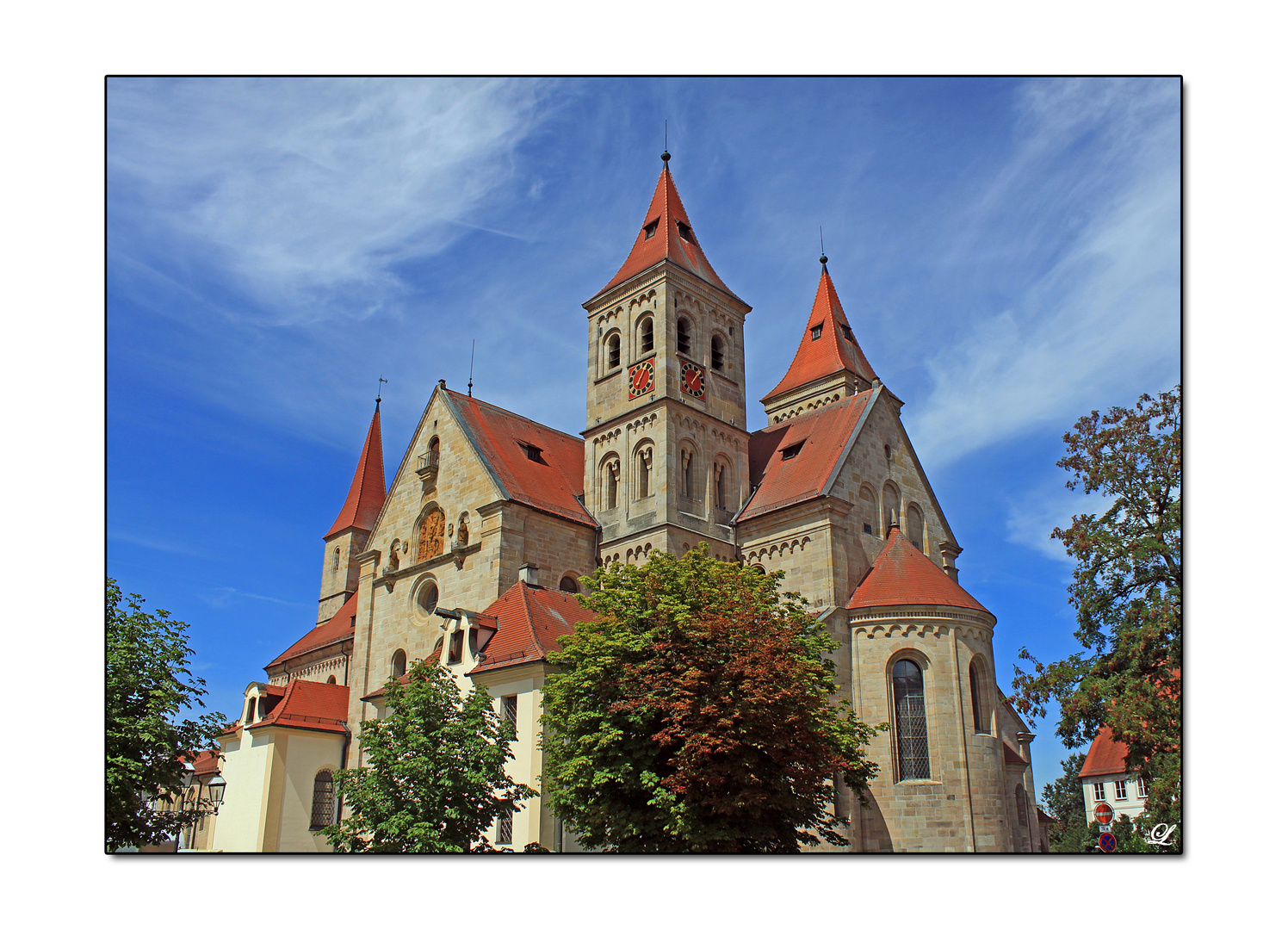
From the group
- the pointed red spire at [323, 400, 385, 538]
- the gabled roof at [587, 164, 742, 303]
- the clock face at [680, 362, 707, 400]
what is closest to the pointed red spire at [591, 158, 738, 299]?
the gabled roof at [587, 164, 742, 303]

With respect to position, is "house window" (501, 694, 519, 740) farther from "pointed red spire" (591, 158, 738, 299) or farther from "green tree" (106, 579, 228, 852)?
"pointed red spire" (591, 158, 738, 299)

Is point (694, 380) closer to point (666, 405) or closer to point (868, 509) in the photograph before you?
point (666, 405)

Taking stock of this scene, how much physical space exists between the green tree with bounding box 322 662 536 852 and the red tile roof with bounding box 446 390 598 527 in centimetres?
1034

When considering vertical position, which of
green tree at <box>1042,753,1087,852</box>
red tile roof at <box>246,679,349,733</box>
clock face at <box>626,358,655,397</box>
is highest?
clock face at <box>626,358,655,397</box>

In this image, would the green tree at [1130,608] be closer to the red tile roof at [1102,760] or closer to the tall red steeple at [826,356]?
the red tile roof at [1102,760]

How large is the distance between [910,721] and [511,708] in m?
9.58

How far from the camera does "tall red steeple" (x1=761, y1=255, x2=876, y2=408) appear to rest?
48.2 metres

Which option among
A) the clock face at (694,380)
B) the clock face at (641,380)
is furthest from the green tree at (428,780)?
the clock face at (694,380)

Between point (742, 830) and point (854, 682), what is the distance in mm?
9025

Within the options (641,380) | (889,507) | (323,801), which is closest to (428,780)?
(323,801)

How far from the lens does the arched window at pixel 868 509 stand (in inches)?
1190
